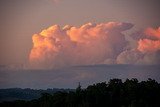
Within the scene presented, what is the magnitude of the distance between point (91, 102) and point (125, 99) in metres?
14.6

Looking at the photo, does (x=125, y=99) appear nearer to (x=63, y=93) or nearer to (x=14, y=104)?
(x=63, y=93)

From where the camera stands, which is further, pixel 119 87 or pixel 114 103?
pixel 119 87

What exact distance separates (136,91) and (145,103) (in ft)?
54.8

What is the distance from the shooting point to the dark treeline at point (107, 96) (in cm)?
15850

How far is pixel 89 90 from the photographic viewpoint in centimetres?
17012

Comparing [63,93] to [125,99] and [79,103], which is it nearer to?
[79,103]

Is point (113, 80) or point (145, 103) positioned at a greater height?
point (113, 80)

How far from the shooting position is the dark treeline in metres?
158

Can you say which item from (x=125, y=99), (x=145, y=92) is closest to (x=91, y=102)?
(x=125, y=99)

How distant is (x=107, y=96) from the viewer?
16238cm

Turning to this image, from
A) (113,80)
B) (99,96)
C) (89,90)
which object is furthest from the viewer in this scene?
(113,80)

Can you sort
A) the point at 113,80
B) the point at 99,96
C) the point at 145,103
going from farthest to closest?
the point at 113,80, the point at 99,96, the point at 145,103

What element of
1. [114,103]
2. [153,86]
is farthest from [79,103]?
[153,86]

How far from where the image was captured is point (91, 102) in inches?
6260
